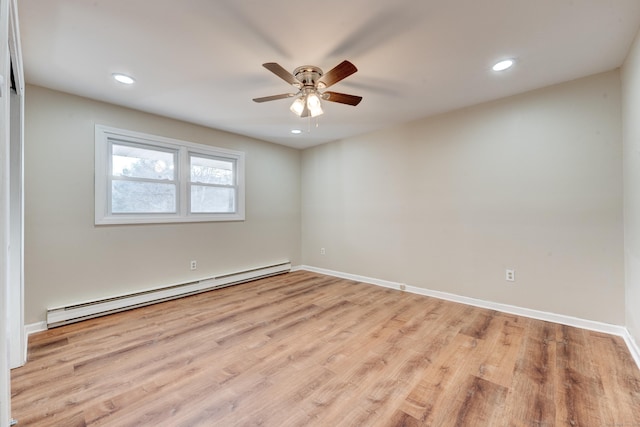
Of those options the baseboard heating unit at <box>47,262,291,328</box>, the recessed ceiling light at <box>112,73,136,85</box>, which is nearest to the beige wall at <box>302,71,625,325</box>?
the baseboard heating unit at <box>47,262,291,328</box>

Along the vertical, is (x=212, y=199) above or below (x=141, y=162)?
below

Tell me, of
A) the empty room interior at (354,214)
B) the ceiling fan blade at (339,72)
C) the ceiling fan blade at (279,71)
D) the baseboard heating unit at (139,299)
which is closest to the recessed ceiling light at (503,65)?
the empty room interior at (354,214)

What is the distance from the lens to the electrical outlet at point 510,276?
295cm

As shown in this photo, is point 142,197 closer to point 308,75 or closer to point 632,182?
point 308,75

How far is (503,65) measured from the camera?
2328 millimetres

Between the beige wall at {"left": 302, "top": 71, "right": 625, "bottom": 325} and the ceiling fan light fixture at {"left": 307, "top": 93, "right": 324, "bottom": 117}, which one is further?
the beige wall at {"left": 302, "top": 71, "right": 625, "bottom": 325}

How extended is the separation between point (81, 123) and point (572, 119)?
5.05 m

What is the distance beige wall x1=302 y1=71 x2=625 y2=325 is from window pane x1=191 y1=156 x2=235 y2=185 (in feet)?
6.55

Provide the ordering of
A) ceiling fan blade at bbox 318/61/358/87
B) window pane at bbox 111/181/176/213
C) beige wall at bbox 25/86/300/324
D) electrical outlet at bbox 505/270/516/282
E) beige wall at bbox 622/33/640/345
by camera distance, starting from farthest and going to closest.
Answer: window pane at bbox 111/181/176/213 → electrical outlet at bbox 505/270/516/282 → beige wall at bbox 25/86/300/324 → beige wall at bbox 622/33/640/345 → ceiling fan blade at bbox 318/61/358/87

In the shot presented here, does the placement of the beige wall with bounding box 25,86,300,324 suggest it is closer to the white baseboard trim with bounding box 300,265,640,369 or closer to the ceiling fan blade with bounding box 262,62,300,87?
the ceiling fan blade with bounding box 262,62,300,87

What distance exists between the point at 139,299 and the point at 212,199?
162 centimetres

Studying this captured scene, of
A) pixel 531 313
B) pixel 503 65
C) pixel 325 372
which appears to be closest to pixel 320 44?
pixel 503 65

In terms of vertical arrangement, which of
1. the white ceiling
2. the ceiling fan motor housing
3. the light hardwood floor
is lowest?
the light hardwood floor

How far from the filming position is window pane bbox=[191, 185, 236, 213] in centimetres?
393
